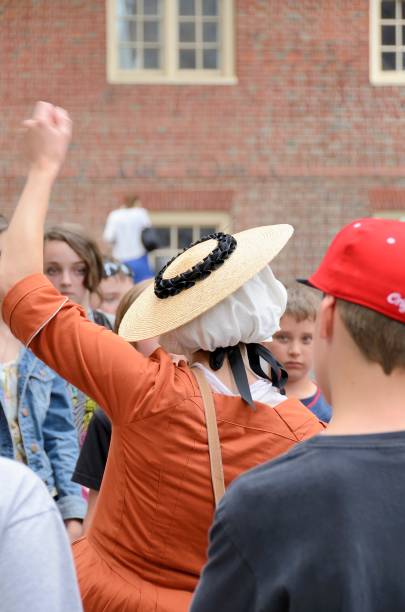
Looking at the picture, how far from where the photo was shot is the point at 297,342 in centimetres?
507

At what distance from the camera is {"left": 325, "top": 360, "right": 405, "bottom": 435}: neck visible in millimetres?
1972

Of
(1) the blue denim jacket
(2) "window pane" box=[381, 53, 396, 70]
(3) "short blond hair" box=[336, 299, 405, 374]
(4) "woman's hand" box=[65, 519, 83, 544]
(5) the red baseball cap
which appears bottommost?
(4) "woman's hand" box=[65, 519, 83, 544]

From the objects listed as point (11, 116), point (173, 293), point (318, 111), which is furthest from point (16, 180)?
point (173, 293)

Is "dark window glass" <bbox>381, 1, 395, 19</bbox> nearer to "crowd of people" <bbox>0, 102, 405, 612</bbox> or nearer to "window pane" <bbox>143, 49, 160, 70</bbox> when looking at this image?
"window pane" <bbox>143, 49, 160, 70</bbox>

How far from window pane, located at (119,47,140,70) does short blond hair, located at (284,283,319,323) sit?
1310 centimetres

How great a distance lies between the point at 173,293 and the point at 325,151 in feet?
47.9

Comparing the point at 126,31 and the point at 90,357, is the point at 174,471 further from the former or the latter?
the point at 126,31

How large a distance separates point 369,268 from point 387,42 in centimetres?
1682

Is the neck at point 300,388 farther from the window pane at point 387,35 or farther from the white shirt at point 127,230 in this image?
the window pane at point 387,35

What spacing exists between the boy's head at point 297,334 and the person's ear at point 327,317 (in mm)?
2914

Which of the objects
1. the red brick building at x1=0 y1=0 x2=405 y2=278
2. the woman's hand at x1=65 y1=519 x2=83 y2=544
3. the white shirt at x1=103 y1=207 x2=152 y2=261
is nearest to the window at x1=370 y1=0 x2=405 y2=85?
the red brick building at x1=0 y1=0 x2=405 y2=278

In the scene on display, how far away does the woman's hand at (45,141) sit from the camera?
296 centimetres

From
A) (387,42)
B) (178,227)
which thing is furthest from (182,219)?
(387,42)

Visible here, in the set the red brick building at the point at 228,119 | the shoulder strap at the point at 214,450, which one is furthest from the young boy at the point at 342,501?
the red brick building at the point at 228,119
